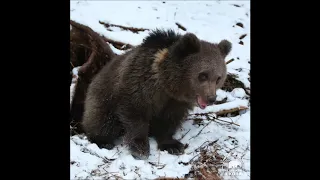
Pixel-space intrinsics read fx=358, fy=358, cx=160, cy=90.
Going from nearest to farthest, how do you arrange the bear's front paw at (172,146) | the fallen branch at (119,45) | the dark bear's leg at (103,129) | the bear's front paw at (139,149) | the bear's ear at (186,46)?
the bear's ear at (186,46), the bear's front paw at (139,149), the bear's front paw at (172,146), the dark bear's leg at (103,129), the fallen branch at (119,45)

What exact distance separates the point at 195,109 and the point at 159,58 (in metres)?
1.73

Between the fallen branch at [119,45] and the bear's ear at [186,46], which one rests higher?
the bear's ear at [186,46]

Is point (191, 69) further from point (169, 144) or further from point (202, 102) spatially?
point (169, 144)

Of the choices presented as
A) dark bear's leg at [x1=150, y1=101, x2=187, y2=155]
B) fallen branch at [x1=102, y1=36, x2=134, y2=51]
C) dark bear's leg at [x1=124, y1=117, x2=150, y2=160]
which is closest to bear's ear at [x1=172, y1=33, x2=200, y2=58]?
dark bear's leg at [x1=150, y1=101, x2=187, y2=155]

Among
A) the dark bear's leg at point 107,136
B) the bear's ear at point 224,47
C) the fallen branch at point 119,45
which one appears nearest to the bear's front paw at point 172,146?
the dark bear's leg at point 107,136

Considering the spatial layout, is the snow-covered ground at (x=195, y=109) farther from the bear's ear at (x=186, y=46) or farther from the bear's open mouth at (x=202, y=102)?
the bear's ear at (x=186, y=46)

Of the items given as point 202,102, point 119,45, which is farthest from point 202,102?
point 119,45

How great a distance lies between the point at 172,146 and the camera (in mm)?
5086

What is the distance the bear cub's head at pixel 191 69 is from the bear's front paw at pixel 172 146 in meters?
0.70

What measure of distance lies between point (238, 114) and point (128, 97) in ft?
8.10

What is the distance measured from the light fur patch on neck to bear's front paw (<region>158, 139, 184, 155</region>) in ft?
3.63

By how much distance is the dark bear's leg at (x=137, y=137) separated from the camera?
15.7 ft

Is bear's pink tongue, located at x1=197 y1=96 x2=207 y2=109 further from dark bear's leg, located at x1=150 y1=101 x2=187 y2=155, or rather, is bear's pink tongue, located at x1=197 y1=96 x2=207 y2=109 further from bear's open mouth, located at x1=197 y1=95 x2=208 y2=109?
dark bear's leg, located at x1=150 y1=101 x2=187 y2=155
